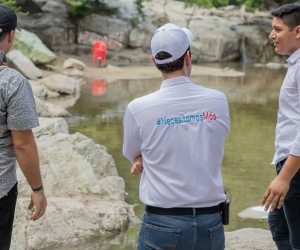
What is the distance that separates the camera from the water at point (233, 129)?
615 cm

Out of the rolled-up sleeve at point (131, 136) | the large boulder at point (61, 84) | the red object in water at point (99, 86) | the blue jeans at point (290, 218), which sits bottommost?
the red object in water at point (99, 86)

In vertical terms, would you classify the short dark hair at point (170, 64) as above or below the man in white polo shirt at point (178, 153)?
above

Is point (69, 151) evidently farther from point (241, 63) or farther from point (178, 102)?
point (241, 63)

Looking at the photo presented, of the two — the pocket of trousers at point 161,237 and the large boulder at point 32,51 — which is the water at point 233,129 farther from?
the pocket of trousers at point 161,237

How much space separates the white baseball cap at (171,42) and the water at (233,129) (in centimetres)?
252

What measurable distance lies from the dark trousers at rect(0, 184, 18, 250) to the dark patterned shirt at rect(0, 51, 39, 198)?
0.04 m

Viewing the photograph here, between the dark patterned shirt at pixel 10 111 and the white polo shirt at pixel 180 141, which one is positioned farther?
the dark patterned shirt at pixel 10 111

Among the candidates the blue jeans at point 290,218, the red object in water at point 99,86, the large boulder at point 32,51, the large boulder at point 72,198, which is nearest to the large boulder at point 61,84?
the red object in water at point 99,86

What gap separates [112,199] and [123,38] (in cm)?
1736

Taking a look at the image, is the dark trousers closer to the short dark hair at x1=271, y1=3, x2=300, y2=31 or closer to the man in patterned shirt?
the man in patterned shirt

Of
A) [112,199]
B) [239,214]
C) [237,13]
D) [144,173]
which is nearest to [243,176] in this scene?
[239,214]

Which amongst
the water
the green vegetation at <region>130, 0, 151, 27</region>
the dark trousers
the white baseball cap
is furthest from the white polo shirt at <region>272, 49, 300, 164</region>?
the green vegetation at <region>130, 0, 151, 27</region>

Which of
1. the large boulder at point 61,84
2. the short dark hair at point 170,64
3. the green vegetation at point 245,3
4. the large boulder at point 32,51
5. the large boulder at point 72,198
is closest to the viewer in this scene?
the short dark hair at point 170,64

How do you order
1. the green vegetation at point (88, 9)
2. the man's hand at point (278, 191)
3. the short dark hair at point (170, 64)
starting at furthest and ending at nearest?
the green vegetation at point (88, 9), the man's hand at point (278, 191), the short dark hair at point (170, 64)
